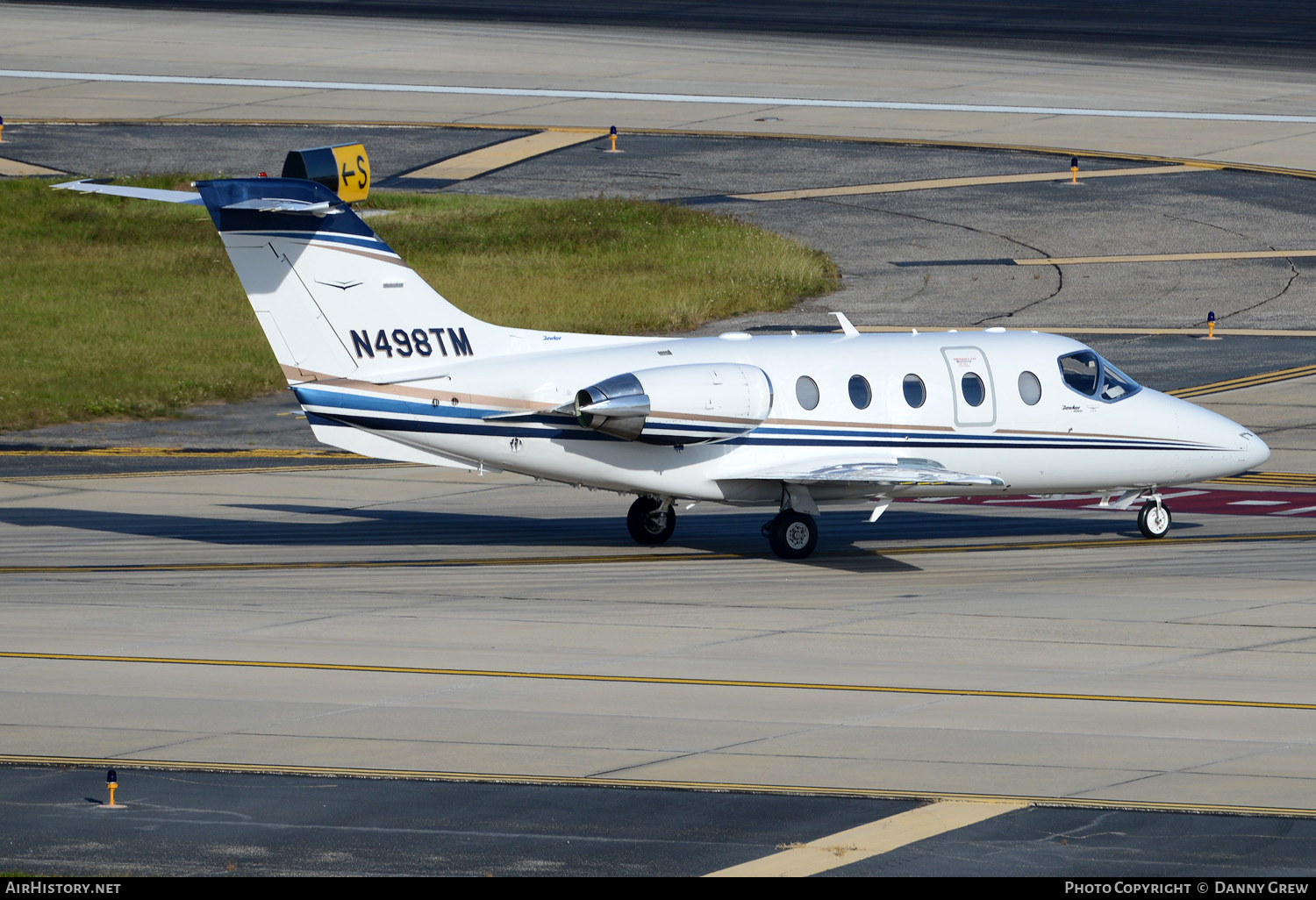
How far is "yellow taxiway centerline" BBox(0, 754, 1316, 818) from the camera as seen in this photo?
51.1 feet

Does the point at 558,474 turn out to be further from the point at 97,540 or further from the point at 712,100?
the point at 712,100

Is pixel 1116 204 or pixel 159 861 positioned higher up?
pixel 1116 204

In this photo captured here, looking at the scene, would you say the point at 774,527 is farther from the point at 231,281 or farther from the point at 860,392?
the point at 231,281

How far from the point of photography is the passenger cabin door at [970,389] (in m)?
26.0

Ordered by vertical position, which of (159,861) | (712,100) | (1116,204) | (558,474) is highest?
(712,100)

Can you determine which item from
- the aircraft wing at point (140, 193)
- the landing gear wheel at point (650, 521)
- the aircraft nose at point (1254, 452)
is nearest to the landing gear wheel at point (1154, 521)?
the aircraft nose at point (1254, 452)

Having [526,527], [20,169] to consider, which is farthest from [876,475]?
[20,169]

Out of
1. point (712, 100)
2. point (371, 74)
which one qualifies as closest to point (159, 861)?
point (712, 100)

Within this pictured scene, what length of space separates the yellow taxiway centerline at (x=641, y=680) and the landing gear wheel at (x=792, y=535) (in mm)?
6258

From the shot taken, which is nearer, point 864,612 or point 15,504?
point 864,612

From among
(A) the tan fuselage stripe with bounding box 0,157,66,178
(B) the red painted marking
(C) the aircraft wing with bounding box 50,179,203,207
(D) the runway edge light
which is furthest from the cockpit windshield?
(A) the tan fuselage stripe with bounding box 0,157,66,178

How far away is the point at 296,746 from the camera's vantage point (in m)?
17.3

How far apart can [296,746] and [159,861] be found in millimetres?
3229

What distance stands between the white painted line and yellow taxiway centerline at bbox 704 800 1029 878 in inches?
2113
